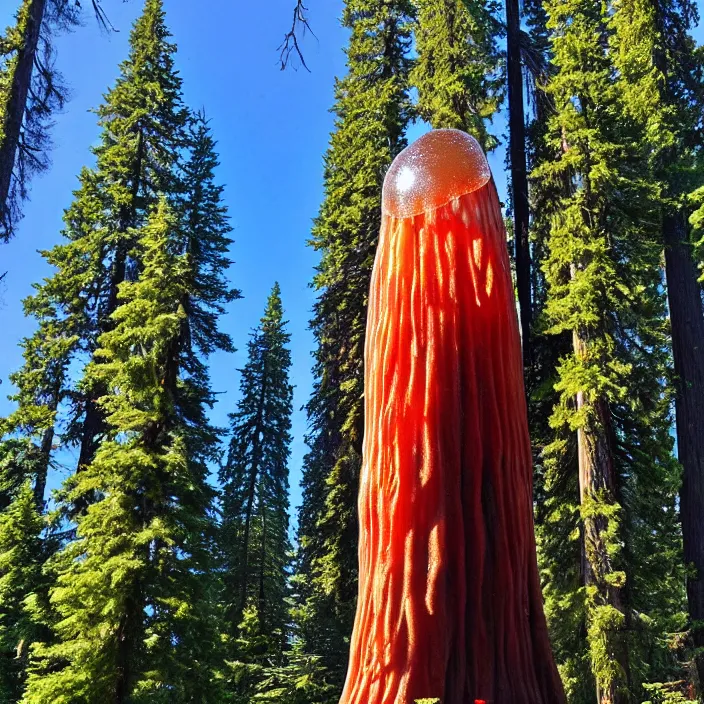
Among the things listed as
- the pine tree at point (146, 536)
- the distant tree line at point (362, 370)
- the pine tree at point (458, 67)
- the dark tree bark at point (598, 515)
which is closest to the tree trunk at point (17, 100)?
the distant tree line at point (362, 370)

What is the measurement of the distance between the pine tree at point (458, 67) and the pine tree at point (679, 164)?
102 inches

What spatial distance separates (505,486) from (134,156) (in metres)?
17.5

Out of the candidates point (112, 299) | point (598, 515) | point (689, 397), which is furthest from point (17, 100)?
point (689, 397)

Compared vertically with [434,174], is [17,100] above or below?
above

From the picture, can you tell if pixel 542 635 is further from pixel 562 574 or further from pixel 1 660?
pixel 1 660

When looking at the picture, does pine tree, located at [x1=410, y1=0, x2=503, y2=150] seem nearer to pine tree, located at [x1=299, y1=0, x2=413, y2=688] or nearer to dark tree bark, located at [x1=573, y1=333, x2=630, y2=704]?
pine tree, located at [x1=299, y1=0, x2=413, y2=688]

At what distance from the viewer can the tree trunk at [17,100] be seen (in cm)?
980

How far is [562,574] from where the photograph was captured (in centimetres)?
1120

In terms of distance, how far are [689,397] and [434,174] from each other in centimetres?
867

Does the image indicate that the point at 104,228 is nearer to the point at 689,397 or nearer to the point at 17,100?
the point at 17,100

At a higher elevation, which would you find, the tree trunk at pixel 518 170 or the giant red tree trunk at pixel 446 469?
the tree trunk at pixel 518 170

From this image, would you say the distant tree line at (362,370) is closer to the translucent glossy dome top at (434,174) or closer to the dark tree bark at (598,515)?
the dark tree bark at (598,515)

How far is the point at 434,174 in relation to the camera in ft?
16.5

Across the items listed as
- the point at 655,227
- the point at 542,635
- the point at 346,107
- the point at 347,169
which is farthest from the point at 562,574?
the point at 346,107
